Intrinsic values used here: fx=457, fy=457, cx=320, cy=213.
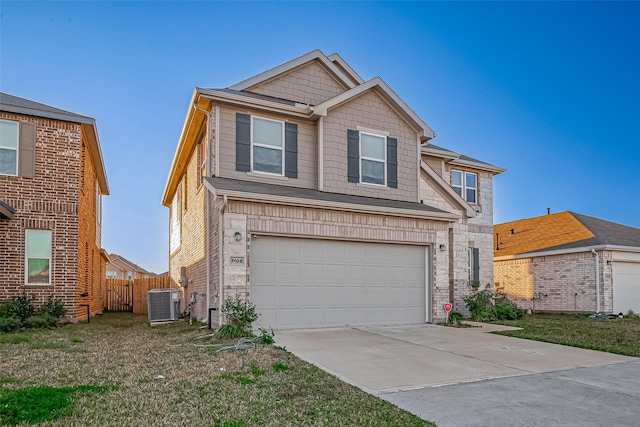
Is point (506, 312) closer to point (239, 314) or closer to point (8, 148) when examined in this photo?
point (239, 314)

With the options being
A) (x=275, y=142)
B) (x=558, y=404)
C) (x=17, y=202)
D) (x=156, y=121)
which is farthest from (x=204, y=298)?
(x=156, y=121)

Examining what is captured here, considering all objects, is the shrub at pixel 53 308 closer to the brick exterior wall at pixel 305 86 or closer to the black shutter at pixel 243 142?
the black shutter at pixel 243 142

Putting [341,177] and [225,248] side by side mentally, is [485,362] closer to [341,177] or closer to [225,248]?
[225,248]

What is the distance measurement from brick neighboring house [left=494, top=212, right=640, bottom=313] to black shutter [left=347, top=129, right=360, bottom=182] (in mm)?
11184

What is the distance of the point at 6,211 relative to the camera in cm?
1100

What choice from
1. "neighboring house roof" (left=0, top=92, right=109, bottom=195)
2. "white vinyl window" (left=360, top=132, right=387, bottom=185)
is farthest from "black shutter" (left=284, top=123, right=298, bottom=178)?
"neighboring house roof" (left=0, top=92, right=109, bottom=195)

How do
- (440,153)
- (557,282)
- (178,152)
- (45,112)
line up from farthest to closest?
1. (557,282)
2. (440,153)
3. (178,152)
4. (45,112)

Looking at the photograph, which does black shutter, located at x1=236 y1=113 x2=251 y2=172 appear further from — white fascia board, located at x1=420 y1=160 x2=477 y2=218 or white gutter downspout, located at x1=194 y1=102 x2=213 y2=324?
white fascia board, located at x1=420 y1=160 x2=477 y2=218

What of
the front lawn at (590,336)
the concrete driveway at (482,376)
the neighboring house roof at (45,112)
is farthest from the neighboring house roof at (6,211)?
the front lawn at (590,336)

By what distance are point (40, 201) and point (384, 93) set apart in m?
9.83

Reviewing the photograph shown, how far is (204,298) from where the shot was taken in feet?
39.5

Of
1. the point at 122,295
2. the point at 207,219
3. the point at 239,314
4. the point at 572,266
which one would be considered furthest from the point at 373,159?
the point at 122,295

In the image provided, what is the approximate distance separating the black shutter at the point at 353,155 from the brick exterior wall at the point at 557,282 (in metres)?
11.4

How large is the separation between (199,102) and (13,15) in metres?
5.99
